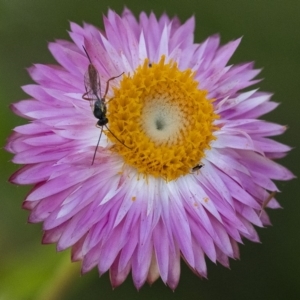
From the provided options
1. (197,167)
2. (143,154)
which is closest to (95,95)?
(143,154)

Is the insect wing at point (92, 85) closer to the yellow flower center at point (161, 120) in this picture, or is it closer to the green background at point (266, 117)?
the yellow flower center at point (161, 120)

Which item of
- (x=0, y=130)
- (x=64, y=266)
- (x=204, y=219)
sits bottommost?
(x=64, y=266)

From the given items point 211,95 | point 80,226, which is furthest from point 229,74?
point 80,226

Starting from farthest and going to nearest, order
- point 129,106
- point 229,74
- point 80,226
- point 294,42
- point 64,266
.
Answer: point 294,42 < point 64,266 < point 229,74 < point 129,106 < point 80,226

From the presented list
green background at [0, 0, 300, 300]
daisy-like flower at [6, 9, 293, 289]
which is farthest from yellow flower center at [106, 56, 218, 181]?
green background at [0, 0, 300, 300]

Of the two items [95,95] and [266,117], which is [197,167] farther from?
[266,117]

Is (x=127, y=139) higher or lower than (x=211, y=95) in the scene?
lower

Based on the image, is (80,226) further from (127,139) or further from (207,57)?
(207,57)
